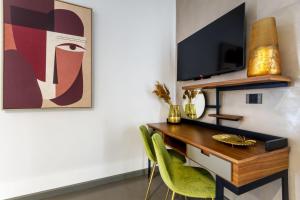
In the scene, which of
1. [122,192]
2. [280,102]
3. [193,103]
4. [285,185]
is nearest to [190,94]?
[193,103]

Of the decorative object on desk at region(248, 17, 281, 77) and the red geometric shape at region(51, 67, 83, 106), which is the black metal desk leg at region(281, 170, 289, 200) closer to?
the decorative object on desk at region(248, 17, 281, 77)

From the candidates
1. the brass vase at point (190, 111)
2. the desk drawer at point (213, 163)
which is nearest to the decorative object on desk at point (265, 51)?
the desk drawer at point (213, 163)

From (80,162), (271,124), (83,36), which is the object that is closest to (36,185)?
(80,162)

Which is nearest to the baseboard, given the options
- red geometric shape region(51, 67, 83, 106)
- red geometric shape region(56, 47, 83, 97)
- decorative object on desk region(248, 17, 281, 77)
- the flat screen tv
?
red geometric shape region(51, 67, 83, 106)

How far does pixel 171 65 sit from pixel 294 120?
177 centimetres

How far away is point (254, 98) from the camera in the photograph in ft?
4.91

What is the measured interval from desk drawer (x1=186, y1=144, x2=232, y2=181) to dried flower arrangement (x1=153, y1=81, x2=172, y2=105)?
115cm

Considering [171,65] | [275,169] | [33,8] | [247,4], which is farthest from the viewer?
[171,65]

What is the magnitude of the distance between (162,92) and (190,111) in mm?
467

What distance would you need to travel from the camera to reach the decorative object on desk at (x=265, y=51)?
Result: 1211mm

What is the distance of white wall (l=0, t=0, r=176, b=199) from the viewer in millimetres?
1838

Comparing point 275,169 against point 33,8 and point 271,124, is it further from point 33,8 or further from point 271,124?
point 33,8

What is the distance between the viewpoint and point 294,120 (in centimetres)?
123

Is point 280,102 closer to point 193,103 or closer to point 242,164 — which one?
point 242,164
